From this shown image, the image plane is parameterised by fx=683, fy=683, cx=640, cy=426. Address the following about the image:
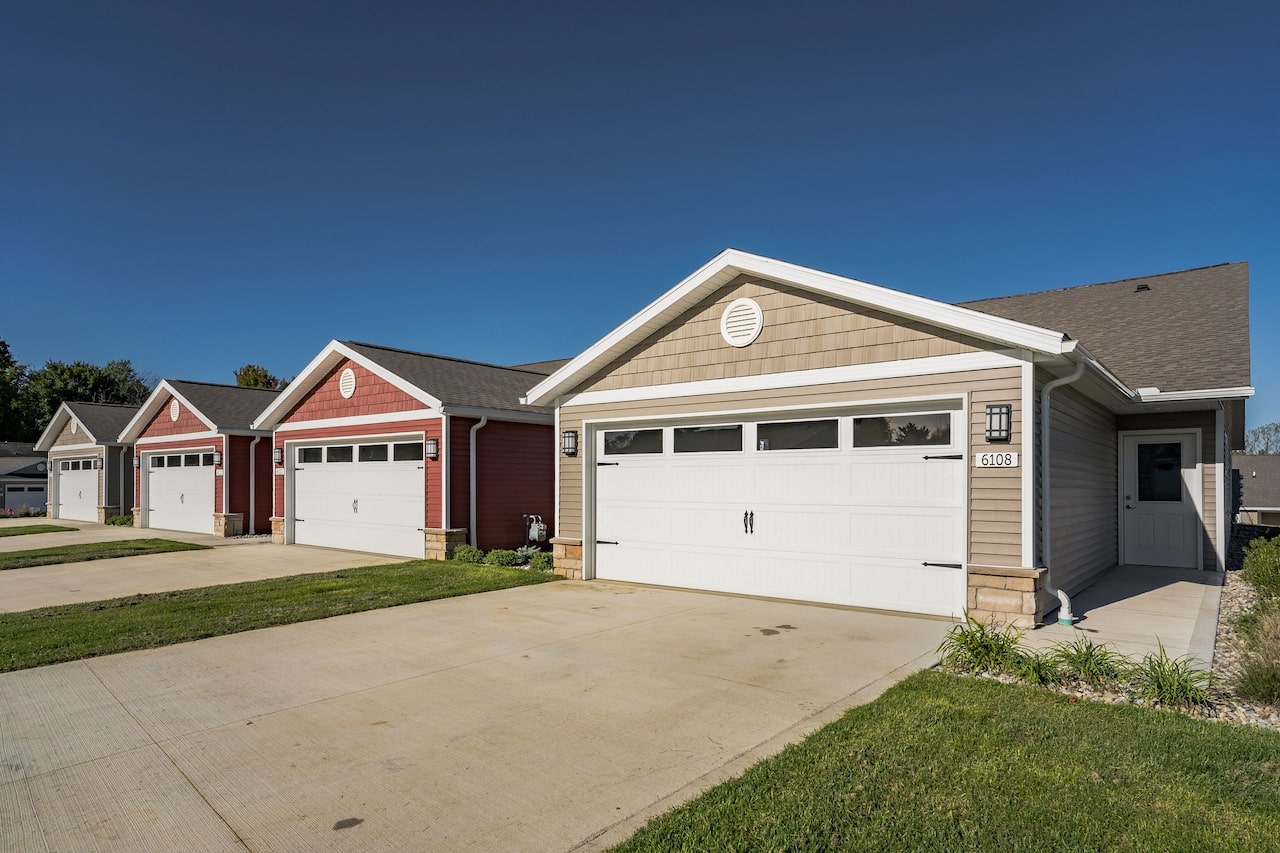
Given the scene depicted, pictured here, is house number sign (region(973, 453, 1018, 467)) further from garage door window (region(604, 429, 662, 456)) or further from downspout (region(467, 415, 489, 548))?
downspout (region(467, 415, 489, 548))

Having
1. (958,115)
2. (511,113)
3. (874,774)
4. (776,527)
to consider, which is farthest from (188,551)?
(958,115)

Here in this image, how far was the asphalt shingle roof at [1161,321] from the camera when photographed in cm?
991

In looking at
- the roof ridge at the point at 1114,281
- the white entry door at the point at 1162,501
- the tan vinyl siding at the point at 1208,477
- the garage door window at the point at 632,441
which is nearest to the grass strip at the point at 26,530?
the garage door window at the point at 632,441

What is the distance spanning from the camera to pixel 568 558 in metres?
10.6

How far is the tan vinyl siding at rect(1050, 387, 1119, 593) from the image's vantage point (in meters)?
7.83

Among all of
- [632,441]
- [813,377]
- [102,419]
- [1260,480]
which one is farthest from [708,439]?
[1260,480]

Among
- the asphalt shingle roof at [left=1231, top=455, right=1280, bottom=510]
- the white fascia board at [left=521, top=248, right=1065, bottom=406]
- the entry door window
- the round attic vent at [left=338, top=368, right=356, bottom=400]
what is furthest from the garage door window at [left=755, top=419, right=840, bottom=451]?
the asphalt shingle roof at [left=1231, top=455, right=1280, bottom=510]

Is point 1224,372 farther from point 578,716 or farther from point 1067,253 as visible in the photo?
point 578,716

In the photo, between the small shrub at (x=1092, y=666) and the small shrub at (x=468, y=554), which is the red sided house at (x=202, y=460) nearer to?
the small shrub at (x=468, y=554)

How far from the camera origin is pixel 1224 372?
31.2 ft

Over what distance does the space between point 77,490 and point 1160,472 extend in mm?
32791

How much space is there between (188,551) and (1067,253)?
70.9 feet

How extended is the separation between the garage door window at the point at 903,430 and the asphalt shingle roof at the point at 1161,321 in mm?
4579

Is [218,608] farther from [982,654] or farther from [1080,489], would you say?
[1080,489]
